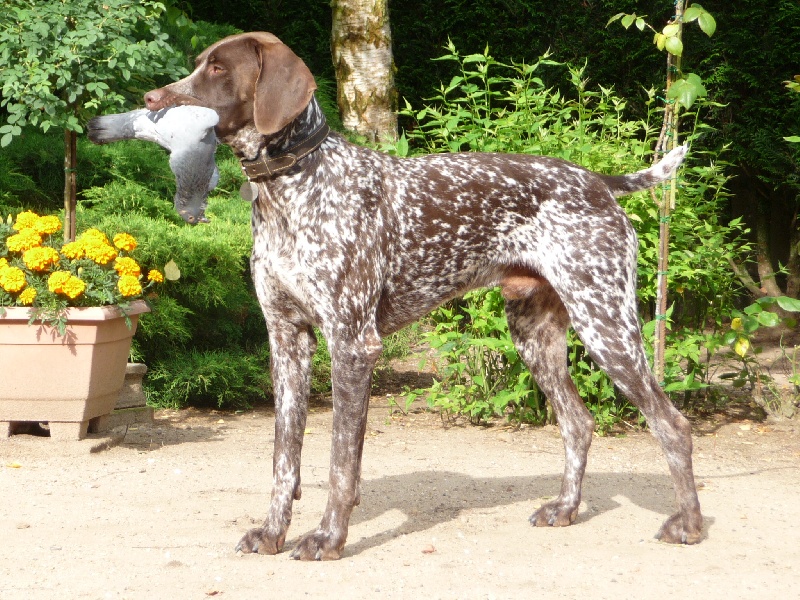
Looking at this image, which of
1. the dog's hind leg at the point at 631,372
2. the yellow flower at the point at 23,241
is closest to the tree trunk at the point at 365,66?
the yellow flower at the point at 23,241

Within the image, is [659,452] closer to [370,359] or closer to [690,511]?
[690,511]

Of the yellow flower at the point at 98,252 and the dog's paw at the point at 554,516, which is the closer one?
the dog's paw at the point at 554,516

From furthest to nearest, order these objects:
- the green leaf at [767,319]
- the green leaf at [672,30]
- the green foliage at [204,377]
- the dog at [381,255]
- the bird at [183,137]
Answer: the green foliage at [204,377] < the green leaf at [767,319] < the green leaf at [672,30] < the dog at [381,255] < the bird at [183,137]

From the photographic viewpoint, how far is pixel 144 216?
6812mm

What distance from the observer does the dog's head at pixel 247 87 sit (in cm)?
368

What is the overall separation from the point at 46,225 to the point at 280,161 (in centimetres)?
210

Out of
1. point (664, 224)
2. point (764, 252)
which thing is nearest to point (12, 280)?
point (664, 224)

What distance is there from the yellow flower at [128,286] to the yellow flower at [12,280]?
0.46 m

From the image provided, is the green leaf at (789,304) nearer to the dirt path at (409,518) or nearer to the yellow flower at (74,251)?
the dirt path at (409,518)

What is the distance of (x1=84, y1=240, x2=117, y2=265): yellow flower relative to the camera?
17.4 feet

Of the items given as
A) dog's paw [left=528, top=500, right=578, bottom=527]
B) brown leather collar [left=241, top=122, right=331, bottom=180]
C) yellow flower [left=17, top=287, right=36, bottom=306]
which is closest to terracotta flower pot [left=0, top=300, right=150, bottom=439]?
yellow flower [left=17, top=287, right=36, bottom=306]

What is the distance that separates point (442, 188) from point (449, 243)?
8.9 inches

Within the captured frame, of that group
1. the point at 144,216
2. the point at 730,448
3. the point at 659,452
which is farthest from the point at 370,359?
the point at 144,216

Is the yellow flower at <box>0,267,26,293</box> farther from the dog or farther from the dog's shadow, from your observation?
the dog's shadow
